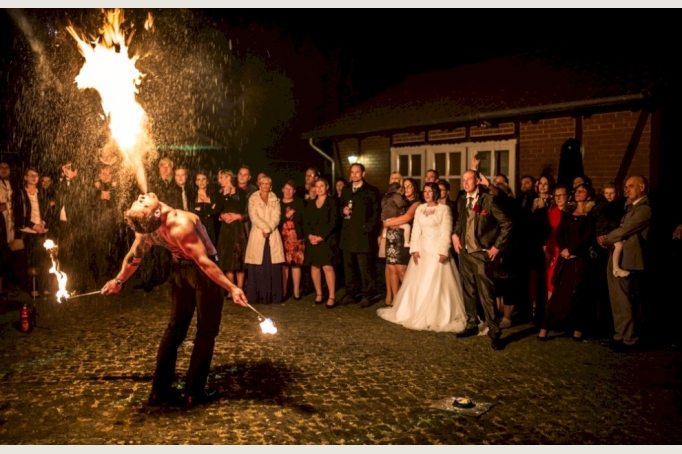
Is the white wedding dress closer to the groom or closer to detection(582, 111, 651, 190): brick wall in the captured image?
the groom

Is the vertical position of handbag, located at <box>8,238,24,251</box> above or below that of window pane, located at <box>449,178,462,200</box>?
below

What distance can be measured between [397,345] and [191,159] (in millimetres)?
14778

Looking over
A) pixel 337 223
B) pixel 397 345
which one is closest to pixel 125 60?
pixel 337 223

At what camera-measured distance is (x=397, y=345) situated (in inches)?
290

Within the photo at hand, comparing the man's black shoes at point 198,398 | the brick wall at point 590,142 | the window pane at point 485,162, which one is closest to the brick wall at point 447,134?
the brick wall at point 590,142

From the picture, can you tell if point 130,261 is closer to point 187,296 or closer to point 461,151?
point 187,296

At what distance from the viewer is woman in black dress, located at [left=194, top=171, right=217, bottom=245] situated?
9.98 meters

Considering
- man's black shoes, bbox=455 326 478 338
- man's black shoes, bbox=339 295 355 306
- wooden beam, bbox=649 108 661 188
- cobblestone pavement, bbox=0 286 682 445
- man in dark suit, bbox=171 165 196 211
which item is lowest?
cobblestone pavement, bbox=0 286 682 445

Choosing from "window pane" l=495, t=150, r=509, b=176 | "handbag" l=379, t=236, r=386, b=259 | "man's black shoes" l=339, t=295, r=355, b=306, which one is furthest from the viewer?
"window pane" l=495, t=150, r=509, b=176

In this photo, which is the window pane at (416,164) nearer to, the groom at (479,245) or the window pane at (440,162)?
the window pane at (440,162)

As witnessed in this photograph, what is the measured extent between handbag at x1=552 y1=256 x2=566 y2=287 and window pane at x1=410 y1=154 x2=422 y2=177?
6.74m

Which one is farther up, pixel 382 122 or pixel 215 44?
pixel 215 44

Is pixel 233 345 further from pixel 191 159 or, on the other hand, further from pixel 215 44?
pixel 215 44

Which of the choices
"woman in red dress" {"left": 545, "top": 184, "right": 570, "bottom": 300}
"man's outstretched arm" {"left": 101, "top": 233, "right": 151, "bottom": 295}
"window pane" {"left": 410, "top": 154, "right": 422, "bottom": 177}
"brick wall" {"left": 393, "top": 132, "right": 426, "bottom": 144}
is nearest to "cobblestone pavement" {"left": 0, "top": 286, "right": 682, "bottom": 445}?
"woman in red dress" {"left": 545, "top": 184, "right": 570, "bottom": 300}
